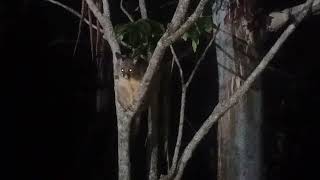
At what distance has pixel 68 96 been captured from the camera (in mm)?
5508

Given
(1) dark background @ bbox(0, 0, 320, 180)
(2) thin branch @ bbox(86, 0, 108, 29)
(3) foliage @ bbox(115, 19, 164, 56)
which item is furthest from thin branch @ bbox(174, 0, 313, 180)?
(1) dark background @ bbox(0, 0, 320, 180)

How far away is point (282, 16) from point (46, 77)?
7.79 feet

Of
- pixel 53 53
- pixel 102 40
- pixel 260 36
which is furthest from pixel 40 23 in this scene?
pixel 260 36

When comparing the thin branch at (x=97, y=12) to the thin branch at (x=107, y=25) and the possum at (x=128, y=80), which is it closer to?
the thin branch at (x=107, y=25)

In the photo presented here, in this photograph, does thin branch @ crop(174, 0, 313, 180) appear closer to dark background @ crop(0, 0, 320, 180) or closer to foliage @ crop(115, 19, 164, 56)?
foliage @ crop(115, 19, 164, 56)

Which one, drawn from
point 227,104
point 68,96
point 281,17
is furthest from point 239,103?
point 68,96

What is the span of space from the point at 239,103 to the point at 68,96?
217 centimetres

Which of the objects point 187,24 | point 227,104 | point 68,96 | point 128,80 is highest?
point 187,24

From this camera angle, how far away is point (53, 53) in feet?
17.6

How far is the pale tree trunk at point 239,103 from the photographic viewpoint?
11.9ft

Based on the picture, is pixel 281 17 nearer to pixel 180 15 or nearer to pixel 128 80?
pixel 180 15

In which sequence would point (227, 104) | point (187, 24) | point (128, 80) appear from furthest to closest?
point (128, 80)
point (227, 104)
point (187, 24)

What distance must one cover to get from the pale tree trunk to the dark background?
56.3 inches

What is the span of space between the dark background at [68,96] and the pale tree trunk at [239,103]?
4.69 feet
